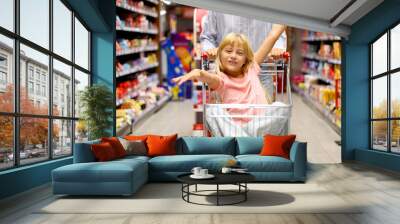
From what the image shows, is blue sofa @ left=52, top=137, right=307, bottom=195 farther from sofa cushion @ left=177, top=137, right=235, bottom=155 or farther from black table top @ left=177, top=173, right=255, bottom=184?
black table top @ left=177, top=173, right=255, bottom=184

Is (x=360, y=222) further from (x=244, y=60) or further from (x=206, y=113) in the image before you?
(x=244, y=60)

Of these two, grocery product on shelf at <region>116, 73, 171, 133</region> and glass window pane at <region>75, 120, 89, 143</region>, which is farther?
grocery product on shelf at <region>116, 73, 171, 133</region>

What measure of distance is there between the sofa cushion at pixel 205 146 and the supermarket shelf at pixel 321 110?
4.39 meters

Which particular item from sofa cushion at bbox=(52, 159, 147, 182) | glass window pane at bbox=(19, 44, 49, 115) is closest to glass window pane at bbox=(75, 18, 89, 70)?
glass window pane at bbox=(19, 44, 49, 115)

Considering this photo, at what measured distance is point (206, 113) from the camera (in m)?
7.52

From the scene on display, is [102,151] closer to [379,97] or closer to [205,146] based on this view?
[205,146]

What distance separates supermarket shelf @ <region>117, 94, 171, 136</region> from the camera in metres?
9.52

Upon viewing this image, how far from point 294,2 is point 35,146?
3.80 m

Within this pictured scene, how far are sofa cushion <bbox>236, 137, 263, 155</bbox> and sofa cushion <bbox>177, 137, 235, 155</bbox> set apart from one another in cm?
8

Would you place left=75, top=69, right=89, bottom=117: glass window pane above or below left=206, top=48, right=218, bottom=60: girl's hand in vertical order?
below

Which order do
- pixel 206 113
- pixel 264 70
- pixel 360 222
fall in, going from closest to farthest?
pixel 360 222, pixel 206 113, pixel 264 70

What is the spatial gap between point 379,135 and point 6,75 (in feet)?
19.2

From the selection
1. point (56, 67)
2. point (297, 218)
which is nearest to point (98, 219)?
point (297, 218)

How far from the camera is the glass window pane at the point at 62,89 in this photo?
22.1 ft
